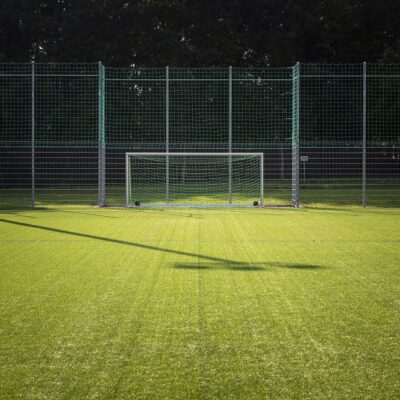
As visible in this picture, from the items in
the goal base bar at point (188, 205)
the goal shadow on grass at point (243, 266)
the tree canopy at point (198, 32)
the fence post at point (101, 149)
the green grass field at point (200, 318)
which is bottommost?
the green grass field at point (200, 318)

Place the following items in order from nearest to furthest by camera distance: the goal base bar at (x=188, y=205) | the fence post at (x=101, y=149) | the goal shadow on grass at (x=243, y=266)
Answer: the goal shadow on grass at (x=243, y=266)
the goal base bar at (x=188, y=205)
the fence post at (x=101, y=149)

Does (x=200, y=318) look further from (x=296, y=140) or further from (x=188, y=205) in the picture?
(x=296, y=140)

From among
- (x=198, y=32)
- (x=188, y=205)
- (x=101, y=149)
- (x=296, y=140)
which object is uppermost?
(x=198, y=32)

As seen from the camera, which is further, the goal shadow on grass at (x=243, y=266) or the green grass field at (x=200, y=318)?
the goal shadow on grass at (x=243, y=266)

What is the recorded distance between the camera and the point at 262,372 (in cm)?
289

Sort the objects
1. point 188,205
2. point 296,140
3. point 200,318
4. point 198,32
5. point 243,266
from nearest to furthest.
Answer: point 200,318 < point 243,266 < point 188,205 < point 296,140 < point 198,32

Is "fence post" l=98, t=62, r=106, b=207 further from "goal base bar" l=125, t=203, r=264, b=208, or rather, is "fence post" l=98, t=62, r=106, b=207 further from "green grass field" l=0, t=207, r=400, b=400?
"green grass field" l=0, t=207, r=400, b=400

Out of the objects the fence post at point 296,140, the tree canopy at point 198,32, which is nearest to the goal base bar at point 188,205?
the fence post at point 296,140

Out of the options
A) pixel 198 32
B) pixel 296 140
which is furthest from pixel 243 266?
pixel 198 32

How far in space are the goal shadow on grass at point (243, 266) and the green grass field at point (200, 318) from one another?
0.06 feet

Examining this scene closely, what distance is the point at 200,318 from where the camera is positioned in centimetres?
386

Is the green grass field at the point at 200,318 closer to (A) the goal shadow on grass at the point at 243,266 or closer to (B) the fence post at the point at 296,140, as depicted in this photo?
(A) the goal shadow on grass at the point at 243,266

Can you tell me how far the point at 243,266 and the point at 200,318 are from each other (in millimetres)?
1992

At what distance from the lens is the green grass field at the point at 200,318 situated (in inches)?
109
